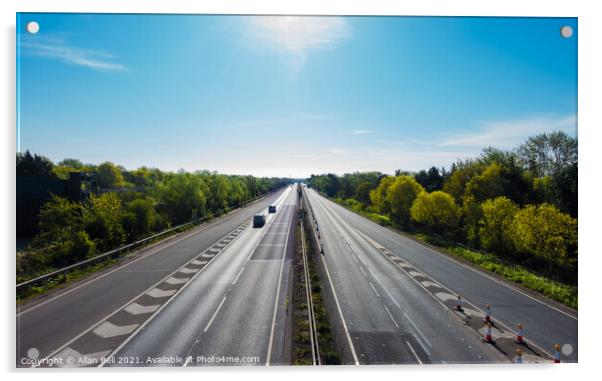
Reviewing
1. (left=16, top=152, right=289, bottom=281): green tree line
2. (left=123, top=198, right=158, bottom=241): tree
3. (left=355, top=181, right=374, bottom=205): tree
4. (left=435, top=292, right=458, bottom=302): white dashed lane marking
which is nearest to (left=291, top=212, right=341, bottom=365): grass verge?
(left=435, top=292, right=458, bottom=302): white dashed lane marking

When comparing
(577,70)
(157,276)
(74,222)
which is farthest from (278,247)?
(577,70)

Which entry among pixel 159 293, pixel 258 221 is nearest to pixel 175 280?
pixel 159 293

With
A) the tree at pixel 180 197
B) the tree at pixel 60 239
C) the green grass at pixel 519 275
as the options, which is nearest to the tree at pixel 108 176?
the tree at pixel 180 197

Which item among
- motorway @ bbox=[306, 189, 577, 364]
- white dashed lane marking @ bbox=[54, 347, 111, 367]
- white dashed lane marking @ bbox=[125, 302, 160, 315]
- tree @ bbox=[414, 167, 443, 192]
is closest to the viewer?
white dashed lane marking @ bbox=[54, 347, 111, 367]

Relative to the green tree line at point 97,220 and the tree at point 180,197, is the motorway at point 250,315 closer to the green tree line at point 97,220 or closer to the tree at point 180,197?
the green tree line at point 97,220

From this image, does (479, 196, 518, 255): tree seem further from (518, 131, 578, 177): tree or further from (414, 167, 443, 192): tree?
(414, 167, 443, 192): tree

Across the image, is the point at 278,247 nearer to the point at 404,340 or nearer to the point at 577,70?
the point at 404,340
